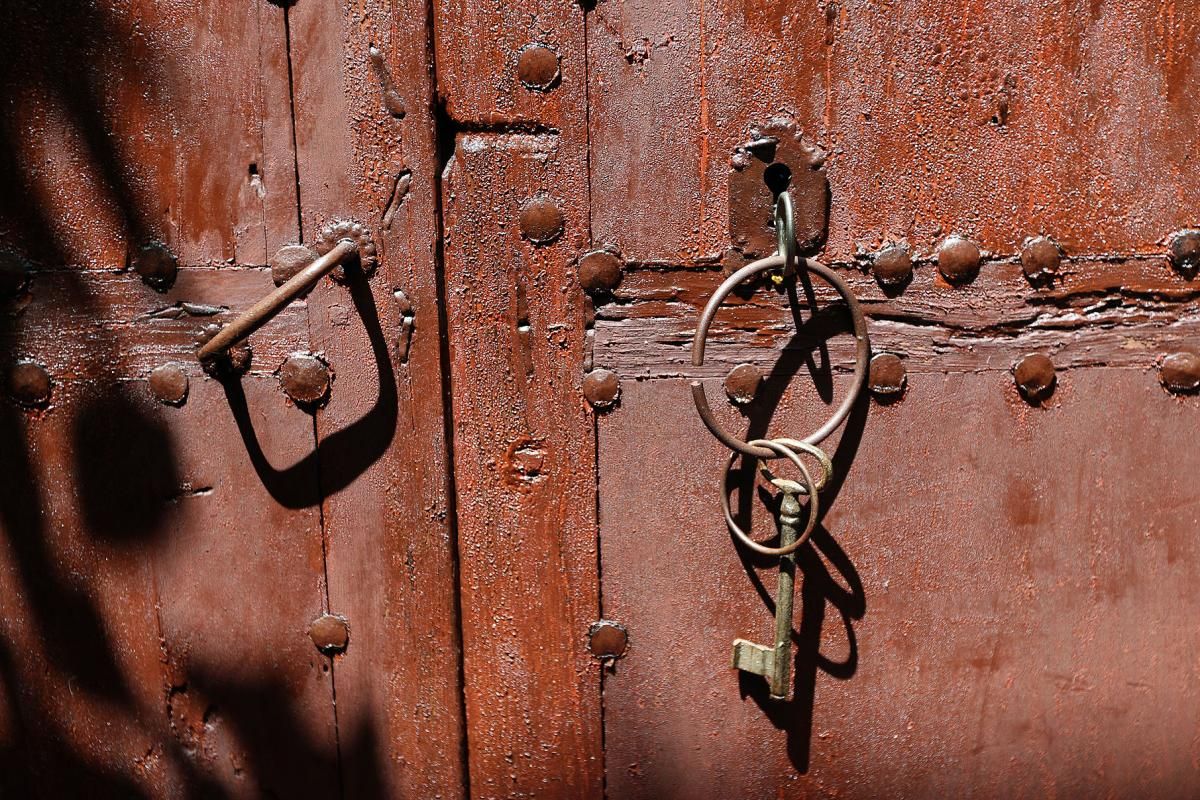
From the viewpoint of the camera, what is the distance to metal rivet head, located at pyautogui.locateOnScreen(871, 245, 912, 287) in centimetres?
80

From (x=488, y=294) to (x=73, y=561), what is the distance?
47 cm

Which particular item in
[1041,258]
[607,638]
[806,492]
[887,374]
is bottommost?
[607,638]

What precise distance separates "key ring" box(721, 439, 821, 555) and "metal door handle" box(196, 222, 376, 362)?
0.38 metres

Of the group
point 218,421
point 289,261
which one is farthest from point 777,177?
point 218,421

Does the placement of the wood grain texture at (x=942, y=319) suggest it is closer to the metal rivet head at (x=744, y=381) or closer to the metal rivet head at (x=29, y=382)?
the metal rivet head at (x=744, y=381)

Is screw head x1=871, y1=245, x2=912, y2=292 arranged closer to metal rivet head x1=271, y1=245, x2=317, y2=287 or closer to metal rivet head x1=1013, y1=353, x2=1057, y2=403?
metal rivet head x1=1013, y1=353, x2=1057, y2=403

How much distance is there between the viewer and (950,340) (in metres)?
0.82

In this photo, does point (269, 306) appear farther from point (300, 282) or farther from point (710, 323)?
point (710, 323)

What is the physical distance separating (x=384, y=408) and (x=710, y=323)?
1.01 ft

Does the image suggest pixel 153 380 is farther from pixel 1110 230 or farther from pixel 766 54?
pixel 1110 230

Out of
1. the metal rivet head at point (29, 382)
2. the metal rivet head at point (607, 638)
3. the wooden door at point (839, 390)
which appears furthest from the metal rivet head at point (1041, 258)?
the metal rivet head at point (29, 382)

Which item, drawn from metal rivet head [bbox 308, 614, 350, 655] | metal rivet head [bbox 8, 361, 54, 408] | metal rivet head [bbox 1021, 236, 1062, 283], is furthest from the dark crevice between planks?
metal rivet head [bbox 1021, 236, 1062, 283]

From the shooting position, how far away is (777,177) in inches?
31.3

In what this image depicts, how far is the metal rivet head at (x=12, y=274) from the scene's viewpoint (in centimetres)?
80
